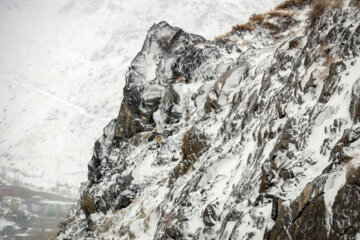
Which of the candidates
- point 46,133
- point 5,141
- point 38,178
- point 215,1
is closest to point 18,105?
point 5,141

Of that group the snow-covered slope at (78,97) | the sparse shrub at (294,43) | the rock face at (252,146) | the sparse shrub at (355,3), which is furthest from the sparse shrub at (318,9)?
the snow-covered slope at (78,97)

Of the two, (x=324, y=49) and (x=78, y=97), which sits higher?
(x=78, y=97)

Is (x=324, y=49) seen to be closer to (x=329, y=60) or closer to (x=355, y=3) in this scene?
(x=329, y=60)

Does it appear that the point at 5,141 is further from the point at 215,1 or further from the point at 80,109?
the point at 215,1

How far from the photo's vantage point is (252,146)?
41.1 feet

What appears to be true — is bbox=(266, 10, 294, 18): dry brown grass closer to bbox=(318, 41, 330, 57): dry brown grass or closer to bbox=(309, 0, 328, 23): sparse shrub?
bbox=(309, 0, 328, 23): sparse shrub

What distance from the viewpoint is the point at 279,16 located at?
94.1ft

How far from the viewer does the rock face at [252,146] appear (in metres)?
7.60

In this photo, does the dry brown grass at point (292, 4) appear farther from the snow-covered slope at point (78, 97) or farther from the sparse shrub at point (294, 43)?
the snow-covered slope at point (78, 97)

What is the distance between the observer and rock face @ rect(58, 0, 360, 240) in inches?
299

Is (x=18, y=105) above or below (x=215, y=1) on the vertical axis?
below

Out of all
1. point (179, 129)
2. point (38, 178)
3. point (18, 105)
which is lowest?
point (179, 129)

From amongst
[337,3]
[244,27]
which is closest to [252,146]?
[337,3]

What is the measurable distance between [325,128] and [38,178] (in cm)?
16316
